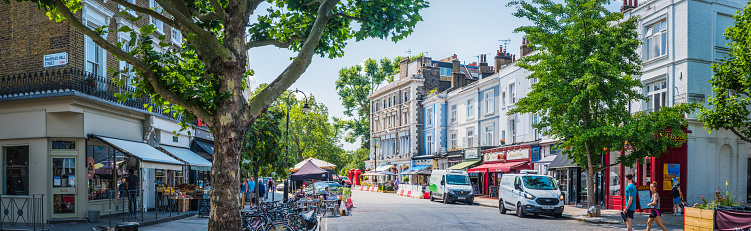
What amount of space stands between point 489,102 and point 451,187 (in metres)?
11.0

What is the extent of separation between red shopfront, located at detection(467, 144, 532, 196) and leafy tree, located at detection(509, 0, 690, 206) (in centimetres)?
1426

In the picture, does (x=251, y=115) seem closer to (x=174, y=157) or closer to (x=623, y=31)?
(x=174, y=157)

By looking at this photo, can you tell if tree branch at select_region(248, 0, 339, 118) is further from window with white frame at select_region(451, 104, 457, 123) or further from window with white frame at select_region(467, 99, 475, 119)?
window with white frame at select_region(451, 104, 457, 123)

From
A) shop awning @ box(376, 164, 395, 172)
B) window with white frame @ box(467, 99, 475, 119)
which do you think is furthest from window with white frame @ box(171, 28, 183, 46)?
shop awning @ box(376, 164, 395, 172)

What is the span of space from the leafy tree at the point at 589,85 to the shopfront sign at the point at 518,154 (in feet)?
46.5

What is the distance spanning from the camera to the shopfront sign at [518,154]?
37.3 metres

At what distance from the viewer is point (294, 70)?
36.8ft

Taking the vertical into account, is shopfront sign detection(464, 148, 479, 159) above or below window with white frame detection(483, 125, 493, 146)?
below

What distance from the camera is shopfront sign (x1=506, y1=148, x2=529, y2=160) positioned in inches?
1468

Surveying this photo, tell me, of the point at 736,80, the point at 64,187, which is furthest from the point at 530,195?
the point at 64,187

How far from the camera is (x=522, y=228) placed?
58.6 ft

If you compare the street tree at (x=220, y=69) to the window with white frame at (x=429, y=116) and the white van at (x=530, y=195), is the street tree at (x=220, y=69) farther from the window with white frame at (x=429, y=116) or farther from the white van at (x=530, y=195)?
the window with white frame at (x=429, y=116)

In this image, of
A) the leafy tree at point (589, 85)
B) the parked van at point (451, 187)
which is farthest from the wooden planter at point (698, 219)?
the parked van at point (451, 187)

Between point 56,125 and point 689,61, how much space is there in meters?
22.3
